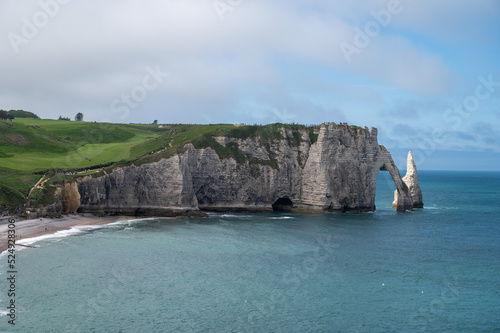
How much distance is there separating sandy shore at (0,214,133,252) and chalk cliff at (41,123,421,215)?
9.77 m

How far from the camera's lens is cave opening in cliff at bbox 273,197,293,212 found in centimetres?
8875

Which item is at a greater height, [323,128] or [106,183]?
[323,128]

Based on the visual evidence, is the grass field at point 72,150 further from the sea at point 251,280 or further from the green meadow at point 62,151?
the sea at point 251,280

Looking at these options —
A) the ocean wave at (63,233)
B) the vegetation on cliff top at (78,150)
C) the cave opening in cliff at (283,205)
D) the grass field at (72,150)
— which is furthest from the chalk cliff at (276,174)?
the ocean wave at (63,233)

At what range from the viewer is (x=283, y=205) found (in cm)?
8931

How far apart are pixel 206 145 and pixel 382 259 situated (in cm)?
4433

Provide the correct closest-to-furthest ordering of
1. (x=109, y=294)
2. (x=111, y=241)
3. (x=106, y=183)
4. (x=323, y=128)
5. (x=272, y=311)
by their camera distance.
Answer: (x=272, y=311) → (x=109, y=294) → (x=111, y=241) → (x=106, y=183) → (x=323, y=128)

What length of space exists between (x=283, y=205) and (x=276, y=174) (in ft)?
23.5

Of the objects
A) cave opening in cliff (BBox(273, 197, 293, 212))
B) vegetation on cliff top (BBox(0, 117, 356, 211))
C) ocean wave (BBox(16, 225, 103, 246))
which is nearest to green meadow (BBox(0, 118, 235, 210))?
vegetation on cliff top (BBox(0, 117, 356, 211))

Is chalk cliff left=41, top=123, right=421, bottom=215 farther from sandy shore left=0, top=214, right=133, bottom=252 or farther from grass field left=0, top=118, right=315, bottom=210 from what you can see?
sandy shore left=0, top=214, right=133, bottom=252

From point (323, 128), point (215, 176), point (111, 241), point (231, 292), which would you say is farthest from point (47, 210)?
point (323, 128)

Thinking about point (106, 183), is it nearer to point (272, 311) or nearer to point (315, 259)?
point (315, 259)

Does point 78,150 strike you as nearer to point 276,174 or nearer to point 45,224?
point 45,224

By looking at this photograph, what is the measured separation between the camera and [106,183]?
73.1 metres
